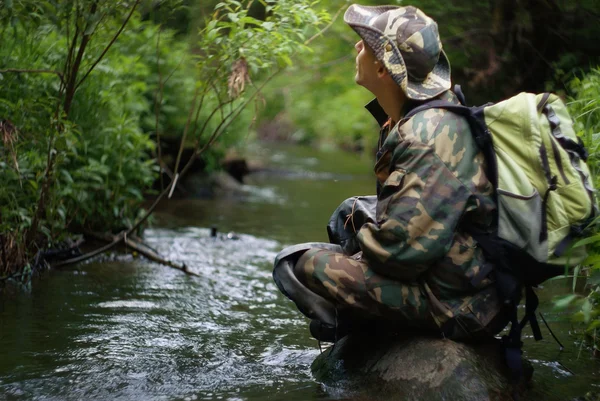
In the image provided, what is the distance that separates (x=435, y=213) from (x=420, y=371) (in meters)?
0.74

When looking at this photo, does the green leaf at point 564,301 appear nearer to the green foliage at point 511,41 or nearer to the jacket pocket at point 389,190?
the jacket pocket at point 389,190

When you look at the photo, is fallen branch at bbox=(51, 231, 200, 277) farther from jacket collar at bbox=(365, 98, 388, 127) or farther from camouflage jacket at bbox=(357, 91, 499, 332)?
camouflage jacket at bbox=(357, 91, 499, 332)

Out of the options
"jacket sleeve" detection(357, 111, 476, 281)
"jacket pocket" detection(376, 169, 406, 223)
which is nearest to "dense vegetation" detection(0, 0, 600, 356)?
"jacket sleeve" detection(357, 111, 476, 281)

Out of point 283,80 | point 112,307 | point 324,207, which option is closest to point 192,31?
point 324,207

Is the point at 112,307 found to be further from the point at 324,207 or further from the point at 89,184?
the point at 324,207

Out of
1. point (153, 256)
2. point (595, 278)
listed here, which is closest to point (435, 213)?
point (595, 278)

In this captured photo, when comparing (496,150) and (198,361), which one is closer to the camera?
(496,150)

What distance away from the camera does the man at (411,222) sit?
284cm

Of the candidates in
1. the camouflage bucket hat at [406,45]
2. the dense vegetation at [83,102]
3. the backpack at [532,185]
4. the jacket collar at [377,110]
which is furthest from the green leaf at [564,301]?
the dense vegetation at [83,102]

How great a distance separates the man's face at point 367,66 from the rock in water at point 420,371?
4.07ft

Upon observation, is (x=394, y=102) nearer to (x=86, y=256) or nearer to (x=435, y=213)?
(x=435, y=213)

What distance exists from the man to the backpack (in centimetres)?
7

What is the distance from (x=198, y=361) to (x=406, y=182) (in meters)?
1.61

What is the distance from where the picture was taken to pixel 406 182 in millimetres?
2857
